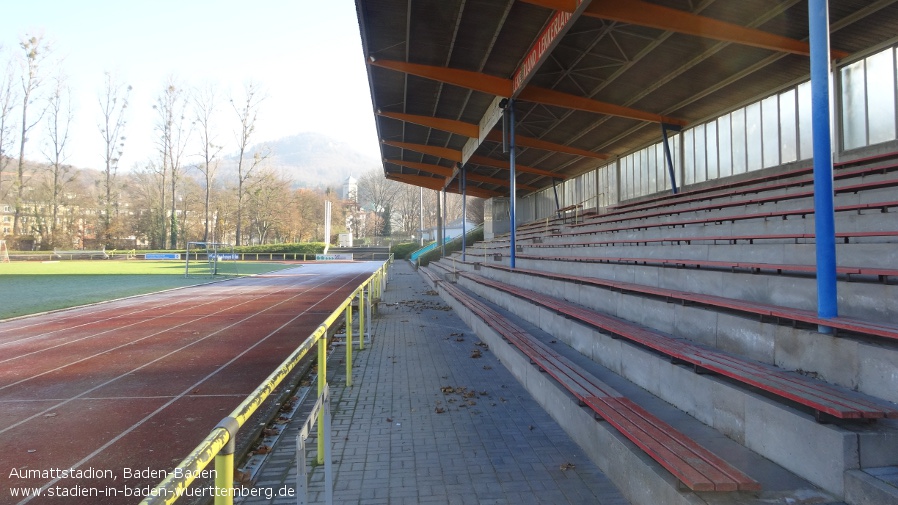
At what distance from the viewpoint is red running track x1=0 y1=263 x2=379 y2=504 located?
13.8ft

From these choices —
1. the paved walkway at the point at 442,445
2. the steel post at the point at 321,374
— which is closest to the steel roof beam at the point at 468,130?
the paved walkway at the point at 442,445

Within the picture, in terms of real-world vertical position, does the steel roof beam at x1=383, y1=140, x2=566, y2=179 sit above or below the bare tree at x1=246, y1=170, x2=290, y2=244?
below

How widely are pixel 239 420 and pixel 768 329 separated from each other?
4.14 metres

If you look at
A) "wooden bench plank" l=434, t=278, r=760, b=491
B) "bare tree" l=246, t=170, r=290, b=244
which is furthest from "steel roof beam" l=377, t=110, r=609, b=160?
"bare tree" l=246, t=170, r=290, b=244

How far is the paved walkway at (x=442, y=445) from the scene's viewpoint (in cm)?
361

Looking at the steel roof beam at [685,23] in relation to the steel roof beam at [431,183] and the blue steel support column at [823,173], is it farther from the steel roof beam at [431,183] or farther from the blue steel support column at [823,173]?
the steel roof beam at [431,183]

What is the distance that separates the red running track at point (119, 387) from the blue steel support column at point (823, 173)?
18.6 feet

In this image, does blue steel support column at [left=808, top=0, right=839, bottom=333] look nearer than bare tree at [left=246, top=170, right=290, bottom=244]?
Yes

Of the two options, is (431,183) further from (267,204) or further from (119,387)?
(267,204)

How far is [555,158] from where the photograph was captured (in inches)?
979

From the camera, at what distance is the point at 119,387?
6777 millimetres

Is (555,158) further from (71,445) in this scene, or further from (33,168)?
(33,168)

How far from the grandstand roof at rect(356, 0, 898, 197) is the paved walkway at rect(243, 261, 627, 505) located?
7413 mm

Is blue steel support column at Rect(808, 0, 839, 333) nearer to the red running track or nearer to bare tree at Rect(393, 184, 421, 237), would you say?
the red running track
